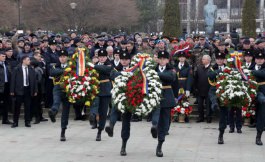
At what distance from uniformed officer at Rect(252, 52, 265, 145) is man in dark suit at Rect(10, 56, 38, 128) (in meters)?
6.33

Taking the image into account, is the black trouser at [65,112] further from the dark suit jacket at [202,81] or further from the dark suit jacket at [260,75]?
the dark suit jacket at [202,81]

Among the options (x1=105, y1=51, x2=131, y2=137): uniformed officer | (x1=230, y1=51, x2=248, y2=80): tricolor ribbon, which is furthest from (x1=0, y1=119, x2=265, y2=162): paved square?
(x1=230, y1=51, x2=248, y2=80): tricolor ribbon

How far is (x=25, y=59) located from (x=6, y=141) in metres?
3.06

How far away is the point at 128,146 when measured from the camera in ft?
A: 45.2

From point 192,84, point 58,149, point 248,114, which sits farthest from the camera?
point 192,84

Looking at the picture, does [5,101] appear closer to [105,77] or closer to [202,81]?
[105,77]

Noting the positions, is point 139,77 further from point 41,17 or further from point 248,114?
point 41,17

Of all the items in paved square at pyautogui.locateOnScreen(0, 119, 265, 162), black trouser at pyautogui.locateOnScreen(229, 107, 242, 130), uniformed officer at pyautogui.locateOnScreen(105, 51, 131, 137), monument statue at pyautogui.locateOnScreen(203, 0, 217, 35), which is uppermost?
monument statue at pyautogui.locateOnScreen(203, 0, 217, 35)

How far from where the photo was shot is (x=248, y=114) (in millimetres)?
16578

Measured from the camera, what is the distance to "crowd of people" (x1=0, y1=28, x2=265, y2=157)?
498 inches

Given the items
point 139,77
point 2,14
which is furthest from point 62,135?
point 2,14

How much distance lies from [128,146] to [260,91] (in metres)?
3.35

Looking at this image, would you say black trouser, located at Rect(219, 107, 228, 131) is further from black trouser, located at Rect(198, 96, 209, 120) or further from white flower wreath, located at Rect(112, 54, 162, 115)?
black trouser, located at Rect(198, 96, 209, 120)

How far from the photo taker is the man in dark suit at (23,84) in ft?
55.0
